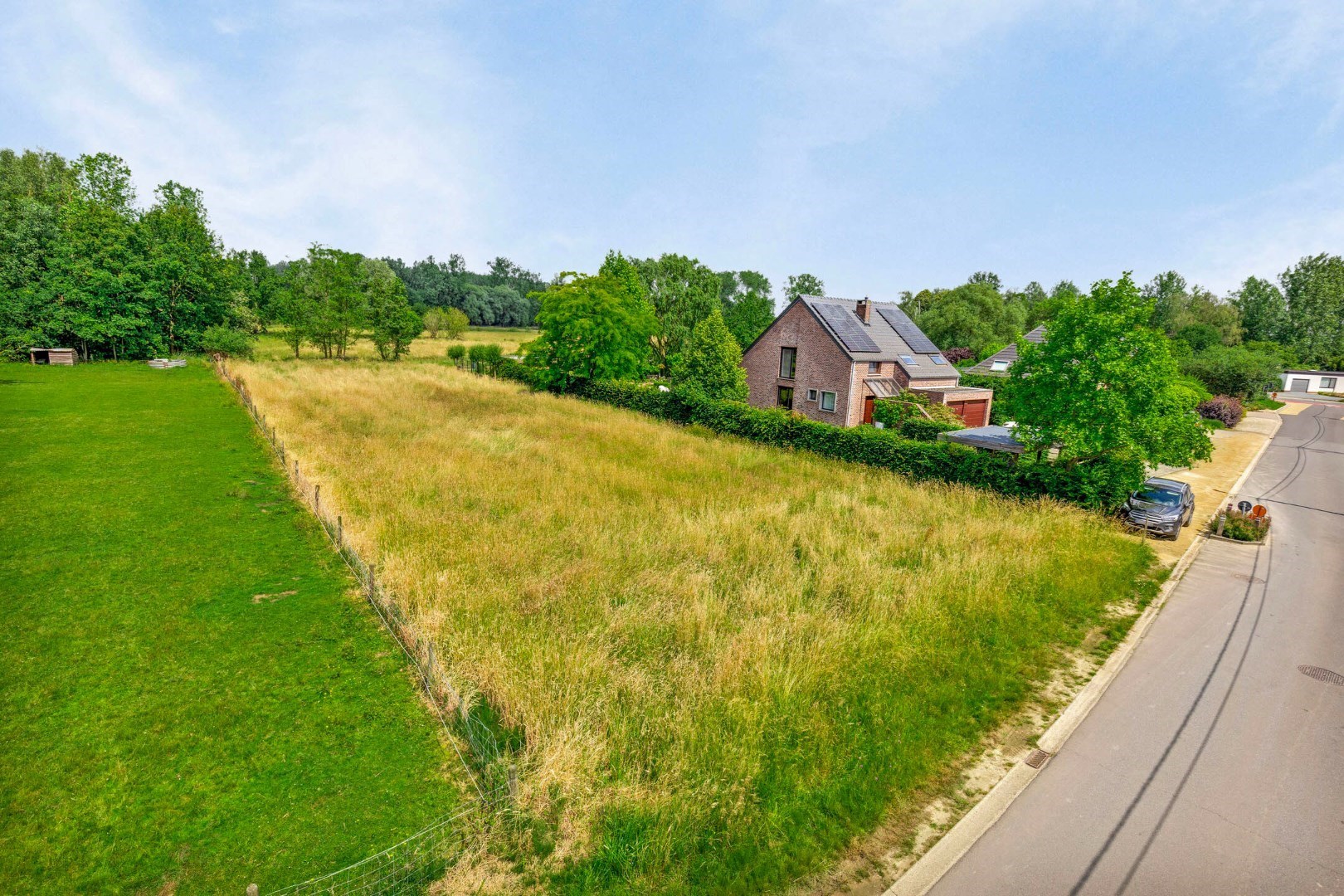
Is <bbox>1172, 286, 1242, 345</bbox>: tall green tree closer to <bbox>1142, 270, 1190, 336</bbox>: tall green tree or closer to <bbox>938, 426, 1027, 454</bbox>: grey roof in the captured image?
<bbox>1142, 270, 1190, 336</bbox>: tall green tree

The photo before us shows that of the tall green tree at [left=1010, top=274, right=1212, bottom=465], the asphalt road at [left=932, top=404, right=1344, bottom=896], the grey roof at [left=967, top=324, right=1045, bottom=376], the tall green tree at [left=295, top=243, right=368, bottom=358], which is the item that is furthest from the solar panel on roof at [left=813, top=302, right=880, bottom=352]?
the tall green tree at [left=295, top=243, right=368, bottom=358]

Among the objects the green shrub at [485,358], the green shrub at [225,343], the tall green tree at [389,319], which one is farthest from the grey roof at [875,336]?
the green shrub at [225,343]

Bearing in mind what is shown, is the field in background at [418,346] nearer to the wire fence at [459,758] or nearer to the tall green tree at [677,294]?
the tall green tree at [677,294]

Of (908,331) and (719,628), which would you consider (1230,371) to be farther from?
(719,628)

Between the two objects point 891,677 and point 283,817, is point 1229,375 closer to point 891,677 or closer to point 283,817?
point 891,677

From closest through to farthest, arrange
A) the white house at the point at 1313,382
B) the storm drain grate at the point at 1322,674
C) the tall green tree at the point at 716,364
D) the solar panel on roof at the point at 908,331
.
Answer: the storm drain grate at the point at 1322,674 → the tall green tree at the point at 716,364 → the solar panel on roof at the point at 908,331 → the white house at the point at 1313,382
